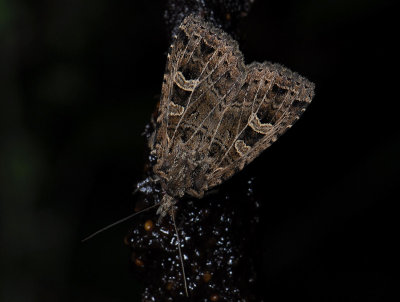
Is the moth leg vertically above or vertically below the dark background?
below

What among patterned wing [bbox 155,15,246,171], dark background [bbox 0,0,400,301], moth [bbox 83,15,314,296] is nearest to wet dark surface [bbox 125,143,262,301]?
moth [bbox 83,15,314,296]

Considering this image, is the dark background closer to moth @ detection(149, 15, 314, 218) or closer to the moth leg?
moth @ detection(149, 15, 314, 218)

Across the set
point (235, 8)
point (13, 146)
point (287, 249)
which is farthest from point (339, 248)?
point (13, 146)

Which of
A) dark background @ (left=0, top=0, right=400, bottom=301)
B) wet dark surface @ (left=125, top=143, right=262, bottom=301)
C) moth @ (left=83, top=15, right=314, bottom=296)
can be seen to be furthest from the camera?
dark background @ (left=0, top=0, right=400, bottom=301)

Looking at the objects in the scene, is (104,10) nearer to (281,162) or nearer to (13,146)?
(13,146)

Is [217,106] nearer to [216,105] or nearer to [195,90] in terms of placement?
[216,105]
